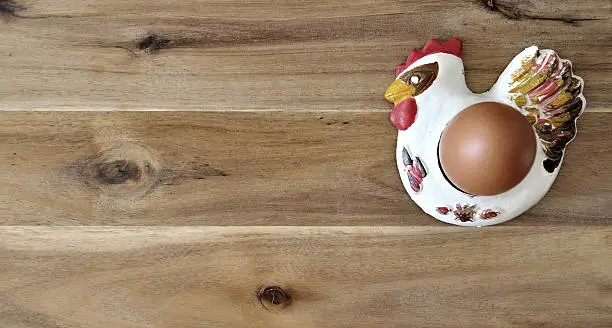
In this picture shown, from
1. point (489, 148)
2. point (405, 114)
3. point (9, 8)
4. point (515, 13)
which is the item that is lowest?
point (489, 148)

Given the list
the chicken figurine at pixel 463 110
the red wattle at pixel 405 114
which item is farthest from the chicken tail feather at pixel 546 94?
the red wattle at pixel 405 114

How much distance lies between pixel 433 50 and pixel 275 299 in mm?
370

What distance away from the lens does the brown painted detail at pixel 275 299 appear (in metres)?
0.83

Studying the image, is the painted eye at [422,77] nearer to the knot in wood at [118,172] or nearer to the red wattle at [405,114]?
the red wattle at [405,114]

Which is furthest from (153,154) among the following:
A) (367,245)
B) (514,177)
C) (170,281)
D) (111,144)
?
(514,177)

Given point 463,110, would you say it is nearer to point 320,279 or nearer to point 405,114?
Answer: point 405,114

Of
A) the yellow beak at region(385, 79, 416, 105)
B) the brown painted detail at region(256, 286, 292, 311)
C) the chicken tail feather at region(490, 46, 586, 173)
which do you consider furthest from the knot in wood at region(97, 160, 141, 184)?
the chicken tail feather at region(490, 46, 586, 173)

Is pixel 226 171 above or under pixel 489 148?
above

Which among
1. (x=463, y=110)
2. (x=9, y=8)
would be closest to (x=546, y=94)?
(x=463, y=110)

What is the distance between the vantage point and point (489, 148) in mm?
681

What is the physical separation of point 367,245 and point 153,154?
0.97ft

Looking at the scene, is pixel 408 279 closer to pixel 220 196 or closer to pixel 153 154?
pixel 220 196

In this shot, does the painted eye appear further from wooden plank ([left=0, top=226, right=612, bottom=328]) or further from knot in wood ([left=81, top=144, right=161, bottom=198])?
knot in wood ([left=81, top=144, right=161, bottom=198])

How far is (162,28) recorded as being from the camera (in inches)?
34.1
